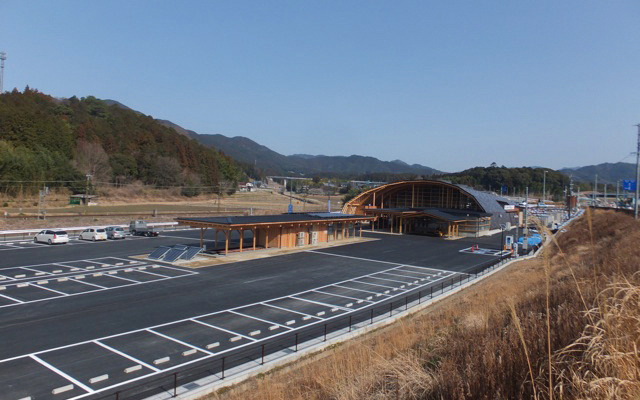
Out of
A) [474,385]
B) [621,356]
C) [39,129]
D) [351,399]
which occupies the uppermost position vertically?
[39,129]

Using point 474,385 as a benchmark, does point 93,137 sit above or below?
above

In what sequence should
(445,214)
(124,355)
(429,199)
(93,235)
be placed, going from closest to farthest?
(124,355), (93,235), (445,214), (429,199)

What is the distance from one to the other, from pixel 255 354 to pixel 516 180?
131 m

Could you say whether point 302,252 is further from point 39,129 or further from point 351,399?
point 39,129

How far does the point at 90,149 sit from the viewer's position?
247 ft

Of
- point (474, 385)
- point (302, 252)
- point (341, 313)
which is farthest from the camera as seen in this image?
point (302, 252)

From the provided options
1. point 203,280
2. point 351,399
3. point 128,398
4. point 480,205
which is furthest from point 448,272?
point 480,205

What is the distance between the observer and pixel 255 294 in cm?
1838

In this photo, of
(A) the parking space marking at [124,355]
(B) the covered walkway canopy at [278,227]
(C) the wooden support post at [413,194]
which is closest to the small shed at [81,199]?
(B) the covered walkway canopy at [278,227]

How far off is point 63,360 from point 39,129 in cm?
7156

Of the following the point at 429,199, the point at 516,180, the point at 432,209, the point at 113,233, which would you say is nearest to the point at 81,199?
the point at 113,233

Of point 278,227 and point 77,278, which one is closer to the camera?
point 77,278

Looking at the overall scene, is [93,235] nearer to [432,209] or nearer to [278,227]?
[278,227]

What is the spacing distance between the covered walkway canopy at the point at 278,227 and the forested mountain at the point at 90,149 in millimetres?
41567
